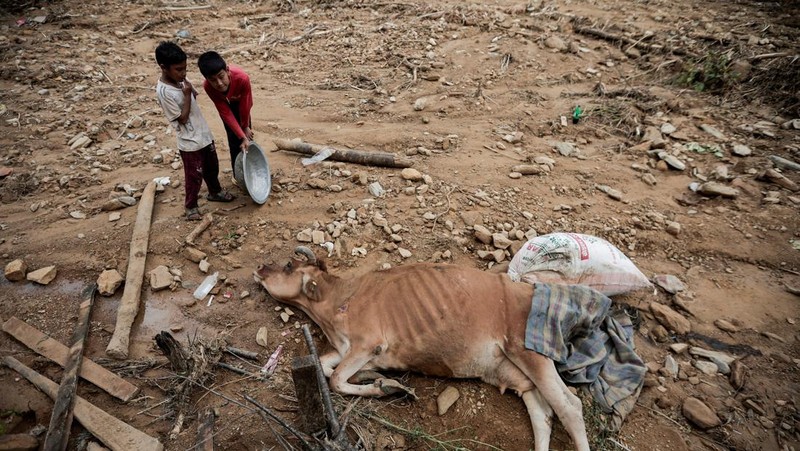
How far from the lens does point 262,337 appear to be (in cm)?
370

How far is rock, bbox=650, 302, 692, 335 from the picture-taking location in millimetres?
3656

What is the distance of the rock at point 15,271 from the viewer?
417 centimetres

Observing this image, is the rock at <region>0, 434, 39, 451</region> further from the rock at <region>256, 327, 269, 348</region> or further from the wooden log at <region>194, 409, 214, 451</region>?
the rock at <region>256, 327, 269, 348</region>

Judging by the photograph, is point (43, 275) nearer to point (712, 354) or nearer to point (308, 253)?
point (308, 253)

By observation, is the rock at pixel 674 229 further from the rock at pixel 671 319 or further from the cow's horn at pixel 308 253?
the cow's horn at pixel 308 253

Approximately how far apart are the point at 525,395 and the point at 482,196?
2418 millimetres

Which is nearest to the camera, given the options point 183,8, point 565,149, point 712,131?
point 565,149

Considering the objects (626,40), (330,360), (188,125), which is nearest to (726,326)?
(330,360)

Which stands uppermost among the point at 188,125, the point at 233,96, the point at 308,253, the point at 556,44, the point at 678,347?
the point at 556,44

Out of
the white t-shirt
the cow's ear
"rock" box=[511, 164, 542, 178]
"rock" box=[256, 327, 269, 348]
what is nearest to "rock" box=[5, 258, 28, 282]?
→ the white t-shirt

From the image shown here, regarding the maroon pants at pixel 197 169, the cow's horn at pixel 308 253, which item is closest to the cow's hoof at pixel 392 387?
the cow's horn at pixel 308 253

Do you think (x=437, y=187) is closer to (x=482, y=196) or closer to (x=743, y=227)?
(x=482, y=196)

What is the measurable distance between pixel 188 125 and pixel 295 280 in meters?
1.89

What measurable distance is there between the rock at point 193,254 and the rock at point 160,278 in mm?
236
